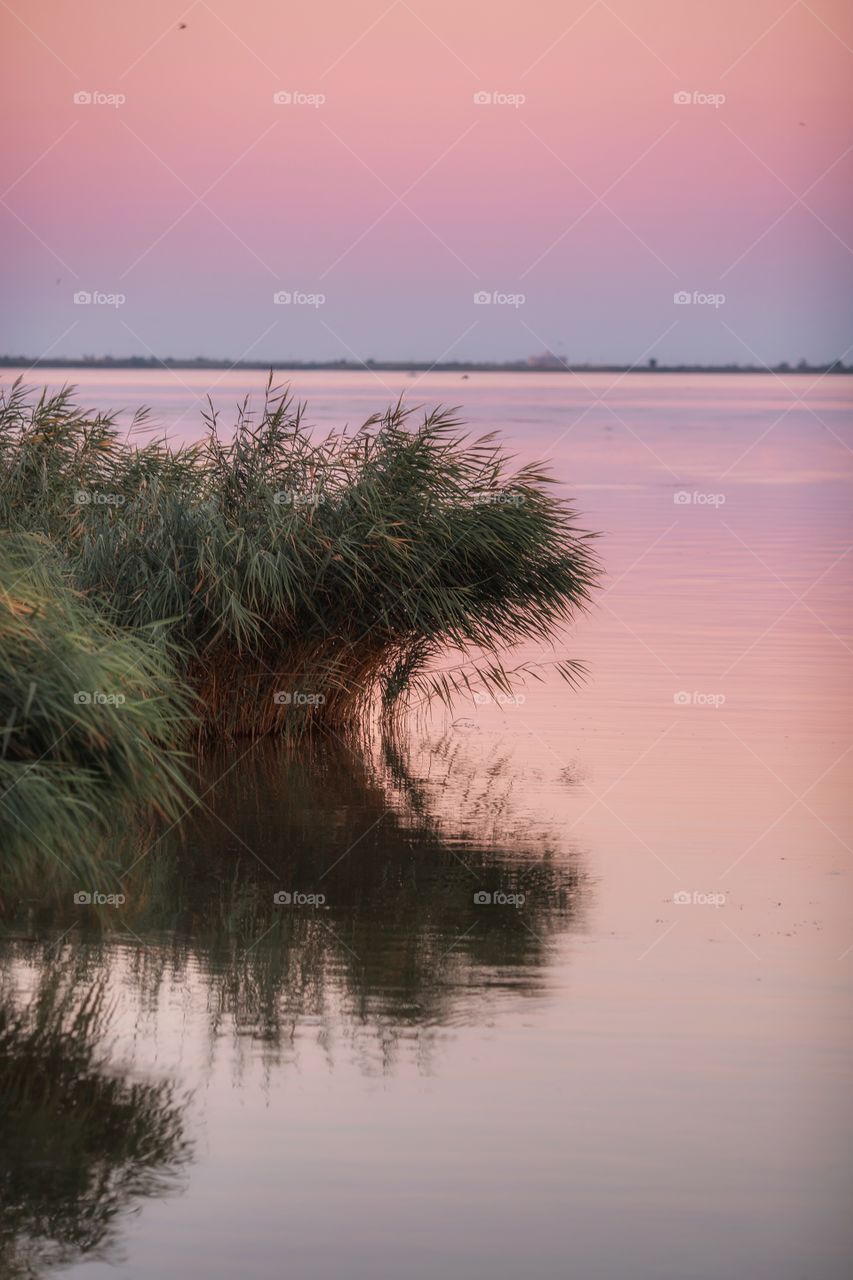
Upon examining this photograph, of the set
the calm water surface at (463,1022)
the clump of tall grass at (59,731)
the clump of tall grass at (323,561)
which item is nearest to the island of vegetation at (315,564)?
the clump of tall grass at (323,561)

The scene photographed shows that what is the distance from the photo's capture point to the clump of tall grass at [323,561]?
14.5 m

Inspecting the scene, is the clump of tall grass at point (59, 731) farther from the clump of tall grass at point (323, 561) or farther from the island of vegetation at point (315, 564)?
the clump of tall grass at point (323, 561)

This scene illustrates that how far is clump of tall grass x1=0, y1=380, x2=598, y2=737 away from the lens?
47.5ft

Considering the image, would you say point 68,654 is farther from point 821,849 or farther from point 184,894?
point 821,849

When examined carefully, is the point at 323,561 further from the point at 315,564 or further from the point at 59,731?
the point at 59,731

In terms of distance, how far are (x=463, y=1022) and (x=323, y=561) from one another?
6.63 meters

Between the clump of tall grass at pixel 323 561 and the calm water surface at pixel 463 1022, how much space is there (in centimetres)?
68

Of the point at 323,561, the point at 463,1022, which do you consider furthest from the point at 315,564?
the point at 463,1022

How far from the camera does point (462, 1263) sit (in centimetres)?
629

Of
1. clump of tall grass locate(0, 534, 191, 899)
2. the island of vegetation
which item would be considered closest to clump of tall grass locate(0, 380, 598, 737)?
the island of vegetation

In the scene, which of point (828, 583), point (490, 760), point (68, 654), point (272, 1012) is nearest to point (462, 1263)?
point (272, 1012)

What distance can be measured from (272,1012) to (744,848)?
13.8 feet

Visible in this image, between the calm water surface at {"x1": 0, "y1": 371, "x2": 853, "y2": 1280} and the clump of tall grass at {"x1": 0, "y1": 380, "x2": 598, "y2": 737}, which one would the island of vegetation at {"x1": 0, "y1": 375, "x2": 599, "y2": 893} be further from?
the calm water surface at {"x1": 0, "y1": 371, "x2": 853, "y2": 1280}

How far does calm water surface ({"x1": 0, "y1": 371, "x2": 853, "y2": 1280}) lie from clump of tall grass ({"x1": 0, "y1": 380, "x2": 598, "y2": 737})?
0.68 meters
